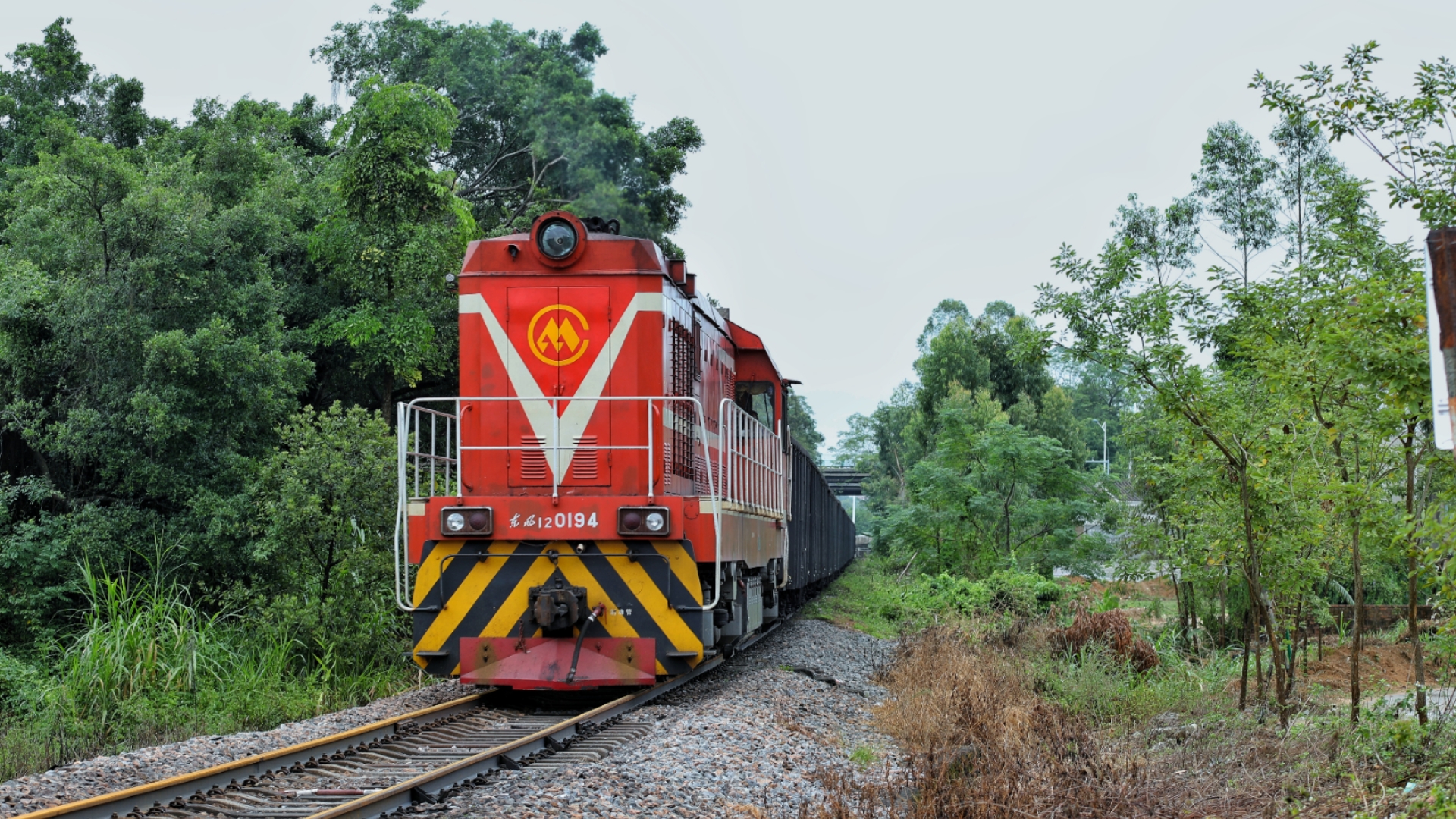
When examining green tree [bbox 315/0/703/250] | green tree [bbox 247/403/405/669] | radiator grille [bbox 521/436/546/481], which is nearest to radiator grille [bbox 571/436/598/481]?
radiator grille [bbox 521/436/546/481]

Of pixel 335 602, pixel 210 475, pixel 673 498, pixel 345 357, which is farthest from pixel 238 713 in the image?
pixel 345 357

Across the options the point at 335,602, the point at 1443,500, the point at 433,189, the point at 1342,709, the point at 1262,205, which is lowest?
the point at 1342,709

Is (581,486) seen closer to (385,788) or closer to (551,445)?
(551,445)

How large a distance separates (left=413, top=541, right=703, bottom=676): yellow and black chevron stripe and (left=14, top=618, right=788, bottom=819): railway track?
49cm

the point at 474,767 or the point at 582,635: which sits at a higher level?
the point at 582,635

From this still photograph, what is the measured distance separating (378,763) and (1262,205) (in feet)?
92.2

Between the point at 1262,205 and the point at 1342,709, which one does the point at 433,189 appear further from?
the point at 1262,205

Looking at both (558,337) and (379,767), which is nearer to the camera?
(379,767)

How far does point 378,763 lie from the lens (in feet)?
20.0

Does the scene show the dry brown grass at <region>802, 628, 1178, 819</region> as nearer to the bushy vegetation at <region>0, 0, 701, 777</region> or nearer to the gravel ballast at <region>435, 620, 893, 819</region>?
the gravel ballast at <region>435, 620, 893, 819</region>

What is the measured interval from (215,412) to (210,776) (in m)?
9.11

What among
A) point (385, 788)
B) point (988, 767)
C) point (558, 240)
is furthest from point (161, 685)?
point (988, 767)

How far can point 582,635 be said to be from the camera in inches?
309

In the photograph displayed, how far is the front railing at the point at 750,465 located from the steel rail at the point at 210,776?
9.24 feet
